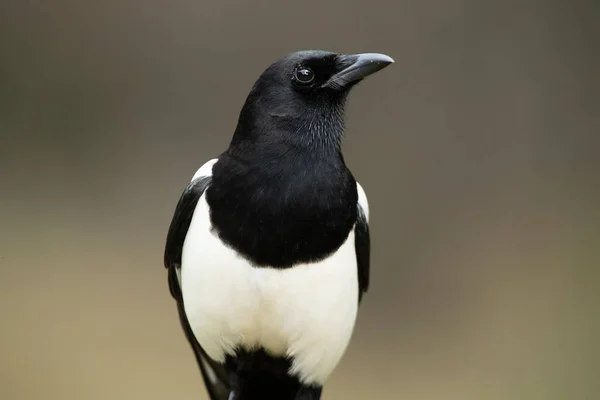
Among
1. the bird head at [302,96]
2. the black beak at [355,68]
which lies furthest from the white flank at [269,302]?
the black beak at [355,68]

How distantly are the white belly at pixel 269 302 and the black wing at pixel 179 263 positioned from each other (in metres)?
0.03

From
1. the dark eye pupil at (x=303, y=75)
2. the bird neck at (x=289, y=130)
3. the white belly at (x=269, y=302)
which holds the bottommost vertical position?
the white belly at (x=269, y=302)

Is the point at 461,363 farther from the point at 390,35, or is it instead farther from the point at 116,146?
the point at 116,146

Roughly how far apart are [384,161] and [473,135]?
25 centimetres

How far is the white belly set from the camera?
1243 mm

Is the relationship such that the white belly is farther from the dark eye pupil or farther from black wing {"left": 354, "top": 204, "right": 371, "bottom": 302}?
the dark eye pupil

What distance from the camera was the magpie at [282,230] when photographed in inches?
48.3

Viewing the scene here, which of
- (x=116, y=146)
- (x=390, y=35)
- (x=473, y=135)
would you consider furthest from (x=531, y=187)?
(x=116, y=146)

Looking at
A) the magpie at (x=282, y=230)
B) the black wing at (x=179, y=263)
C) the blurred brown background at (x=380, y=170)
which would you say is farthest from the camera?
the blurred brown background at (x=380, y=170)

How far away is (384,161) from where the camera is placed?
2.20m

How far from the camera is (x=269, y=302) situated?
1.25 meters

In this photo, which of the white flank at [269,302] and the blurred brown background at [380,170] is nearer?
the white flank at [269,302]

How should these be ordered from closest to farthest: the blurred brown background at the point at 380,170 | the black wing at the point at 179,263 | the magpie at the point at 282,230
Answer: the magpie at the point at 282,230
the black wing at the point at 179,263
the blurred brown background at the point at 380,170

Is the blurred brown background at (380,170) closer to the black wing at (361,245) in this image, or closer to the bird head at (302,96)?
the black wing at (361,245)
